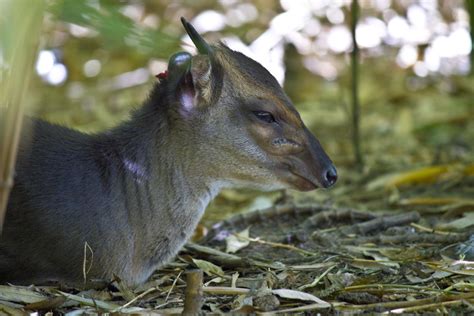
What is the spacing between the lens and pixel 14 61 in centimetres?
255

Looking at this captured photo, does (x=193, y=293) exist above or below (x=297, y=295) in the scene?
above

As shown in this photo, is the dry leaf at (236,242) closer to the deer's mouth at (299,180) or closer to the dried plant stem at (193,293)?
the deer's mouth at (299,180)

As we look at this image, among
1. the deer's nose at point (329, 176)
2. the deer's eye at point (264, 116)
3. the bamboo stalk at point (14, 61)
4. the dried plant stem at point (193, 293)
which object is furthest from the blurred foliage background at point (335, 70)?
the bamboo stalk at point (14, 61)

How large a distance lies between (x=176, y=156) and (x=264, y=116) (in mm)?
482

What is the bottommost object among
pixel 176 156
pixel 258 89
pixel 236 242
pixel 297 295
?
pixel 236 242

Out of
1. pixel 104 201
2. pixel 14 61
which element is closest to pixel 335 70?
pixel 104 201

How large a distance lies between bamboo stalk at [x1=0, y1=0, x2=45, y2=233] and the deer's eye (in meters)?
1.72

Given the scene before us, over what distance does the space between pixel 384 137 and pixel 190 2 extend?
293 cm

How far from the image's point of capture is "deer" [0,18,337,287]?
14.0 ft

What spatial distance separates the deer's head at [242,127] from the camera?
4.39 m

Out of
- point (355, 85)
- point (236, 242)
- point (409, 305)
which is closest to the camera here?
point (409, 305)

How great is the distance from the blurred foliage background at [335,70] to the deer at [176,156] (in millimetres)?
3730

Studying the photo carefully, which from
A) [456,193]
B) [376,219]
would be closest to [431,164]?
[456,193]

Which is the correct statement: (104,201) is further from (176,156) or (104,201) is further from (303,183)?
(303,183)
